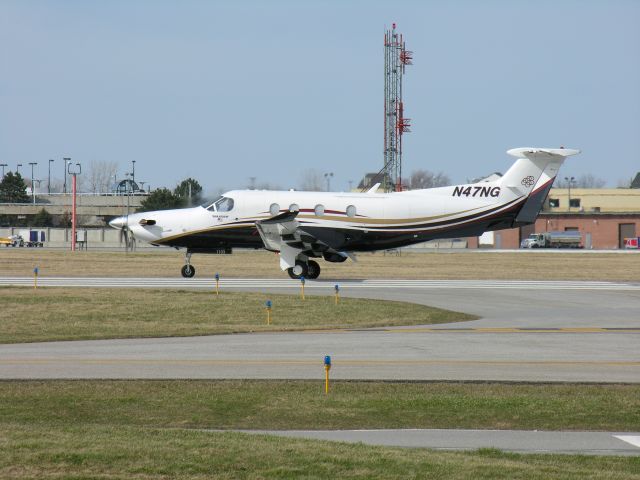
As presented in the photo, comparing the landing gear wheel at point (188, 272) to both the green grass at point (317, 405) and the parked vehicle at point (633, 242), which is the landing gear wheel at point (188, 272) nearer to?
the green grass at point (317, 405)

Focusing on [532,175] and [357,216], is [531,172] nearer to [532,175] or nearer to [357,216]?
[532,175]

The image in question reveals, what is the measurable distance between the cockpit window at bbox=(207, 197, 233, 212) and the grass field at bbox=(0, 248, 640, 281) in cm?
375

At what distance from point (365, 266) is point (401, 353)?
32.3m

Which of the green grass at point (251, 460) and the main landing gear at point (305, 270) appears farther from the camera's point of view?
the main landing gear at point (305, 270)

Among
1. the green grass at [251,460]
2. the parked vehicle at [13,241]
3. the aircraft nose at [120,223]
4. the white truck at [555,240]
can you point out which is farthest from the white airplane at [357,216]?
the white truck at [555,240]

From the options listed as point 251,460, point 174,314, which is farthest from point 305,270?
point 251,460

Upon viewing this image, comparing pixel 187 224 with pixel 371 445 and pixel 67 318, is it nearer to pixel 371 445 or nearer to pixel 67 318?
pixel 67 318

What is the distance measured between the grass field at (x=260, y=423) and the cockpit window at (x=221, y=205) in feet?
81.5

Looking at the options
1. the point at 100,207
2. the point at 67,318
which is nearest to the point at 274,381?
the point at 67,318

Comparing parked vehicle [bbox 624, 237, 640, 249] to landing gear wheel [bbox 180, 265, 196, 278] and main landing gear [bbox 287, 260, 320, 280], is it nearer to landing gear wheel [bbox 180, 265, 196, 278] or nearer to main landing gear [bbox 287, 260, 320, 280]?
main landing gear [bbox 287, 260, 320, 280]

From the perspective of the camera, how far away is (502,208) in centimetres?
4069

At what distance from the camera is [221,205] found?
40.8 metres

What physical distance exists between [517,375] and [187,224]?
2577 centimetres

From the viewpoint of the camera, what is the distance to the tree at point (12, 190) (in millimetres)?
129250
